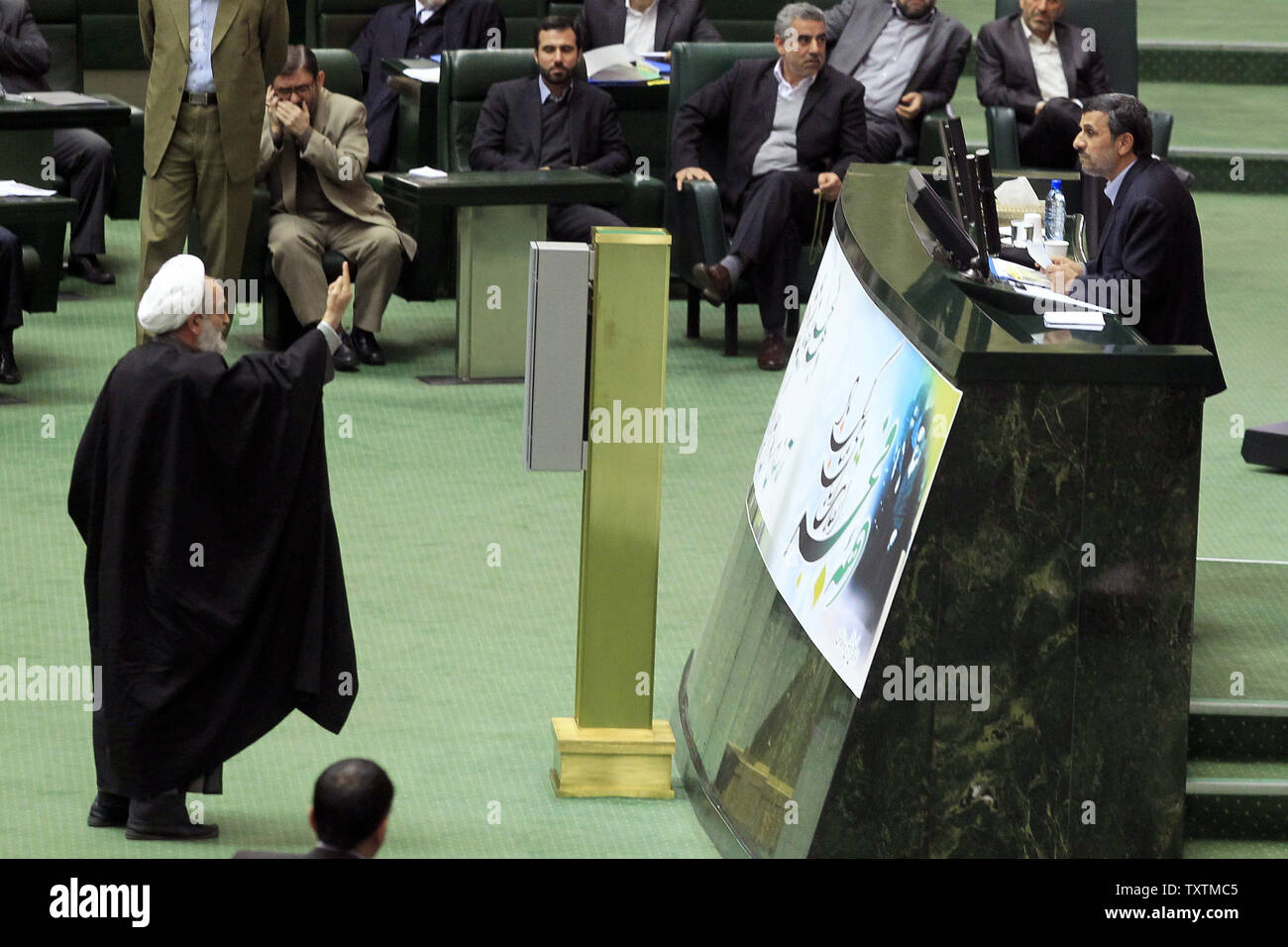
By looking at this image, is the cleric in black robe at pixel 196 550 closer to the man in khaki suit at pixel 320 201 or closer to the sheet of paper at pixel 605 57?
the man in khaki suit at pixel 320 201

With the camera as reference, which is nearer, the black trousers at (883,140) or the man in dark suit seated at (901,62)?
the black trousers at (883,140)

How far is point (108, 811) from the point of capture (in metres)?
4.95

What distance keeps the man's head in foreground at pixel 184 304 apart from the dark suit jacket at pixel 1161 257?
7.23ft

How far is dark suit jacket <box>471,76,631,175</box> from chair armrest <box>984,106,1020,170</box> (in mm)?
1926

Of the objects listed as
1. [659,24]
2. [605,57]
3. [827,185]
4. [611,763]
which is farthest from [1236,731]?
[659,24]

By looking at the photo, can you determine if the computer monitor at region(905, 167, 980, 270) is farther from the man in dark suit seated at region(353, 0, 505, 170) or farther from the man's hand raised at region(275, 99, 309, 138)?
the man in dark suit seated at region(353, 0, 505, 170)

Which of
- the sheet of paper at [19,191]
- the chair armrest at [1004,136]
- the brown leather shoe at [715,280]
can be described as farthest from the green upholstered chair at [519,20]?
the sheet of paper at [19,191]

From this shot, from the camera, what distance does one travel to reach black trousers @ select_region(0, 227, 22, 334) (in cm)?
827

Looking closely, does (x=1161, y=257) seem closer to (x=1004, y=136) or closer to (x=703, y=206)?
(x=703, y=206)

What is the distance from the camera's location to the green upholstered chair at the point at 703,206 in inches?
369

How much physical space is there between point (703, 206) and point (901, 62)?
1.56m

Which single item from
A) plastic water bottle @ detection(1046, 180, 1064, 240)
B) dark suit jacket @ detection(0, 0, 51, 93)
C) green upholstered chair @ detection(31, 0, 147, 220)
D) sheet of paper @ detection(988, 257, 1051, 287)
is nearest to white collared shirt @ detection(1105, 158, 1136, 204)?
sheet of paper @ detection(988, 257, 1051, 287)
